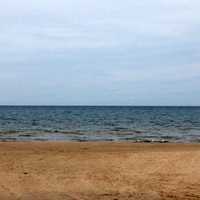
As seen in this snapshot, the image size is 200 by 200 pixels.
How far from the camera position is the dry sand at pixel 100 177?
34.2 feet

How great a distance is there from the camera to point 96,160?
16.2 m

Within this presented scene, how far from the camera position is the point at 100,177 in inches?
494

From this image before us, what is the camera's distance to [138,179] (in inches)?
484

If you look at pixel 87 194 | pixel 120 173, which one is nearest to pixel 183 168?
pixel 120 173

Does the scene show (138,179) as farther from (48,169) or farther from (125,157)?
(125,157)

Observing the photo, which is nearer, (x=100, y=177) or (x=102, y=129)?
(x=100, y=177)

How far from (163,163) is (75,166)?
2.84 m

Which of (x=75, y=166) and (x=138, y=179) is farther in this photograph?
(x=75, y=166)

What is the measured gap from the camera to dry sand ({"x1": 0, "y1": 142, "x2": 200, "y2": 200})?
1042cm

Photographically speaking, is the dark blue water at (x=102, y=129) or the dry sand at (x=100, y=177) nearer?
the dry sand at (x=100, y=177)

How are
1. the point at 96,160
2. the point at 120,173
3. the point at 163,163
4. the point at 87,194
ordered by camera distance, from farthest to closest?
the point at 96,160 → the point at 163,163 → the point at 120,173 → the point at 87,194

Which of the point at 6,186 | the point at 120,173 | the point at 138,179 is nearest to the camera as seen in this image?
the point at 6,186

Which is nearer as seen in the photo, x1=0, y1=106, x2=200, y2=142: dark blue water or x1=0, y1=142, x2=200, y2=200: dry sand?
x1=0, y1=142, x2=200, y2=200: dry sand

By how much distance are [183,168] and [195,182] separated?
230 centimetres
